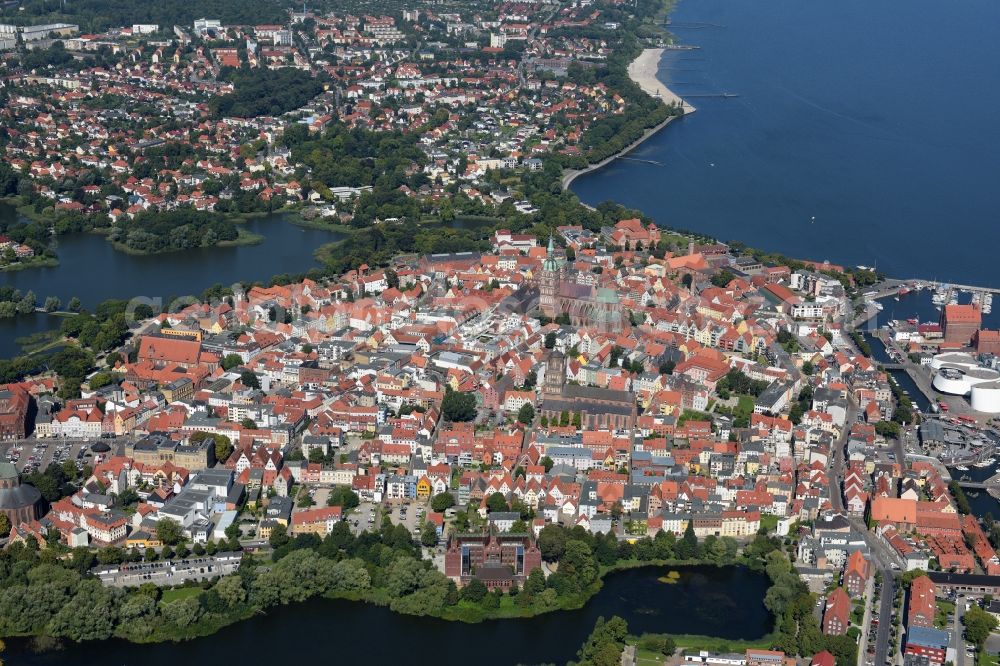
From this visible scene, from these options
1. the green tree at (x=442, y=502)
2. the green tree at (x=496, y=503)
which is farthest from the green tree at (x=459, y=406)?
the green tree at (x=496, y=503)

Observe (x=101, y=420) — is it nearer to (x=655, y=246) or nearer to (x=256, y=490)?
→ (x=256, y=490)

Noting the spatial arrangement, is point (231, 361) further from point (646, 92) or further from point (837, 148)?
point (646, 92)

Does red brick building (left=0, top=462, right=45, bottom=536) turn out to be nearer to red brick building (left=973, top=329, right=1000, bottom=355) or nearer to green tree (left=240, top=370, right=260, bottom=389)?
green tree (left=240, top=370, right=260, bottom=389)

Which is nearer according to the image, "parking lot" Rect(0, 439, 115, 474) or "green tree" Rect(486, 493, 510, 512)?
"green tree" Rect(486, 493, 510, 512)

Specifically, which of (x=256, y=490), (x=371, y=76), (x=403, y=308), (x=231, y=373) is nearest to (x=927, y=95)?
(x=371, y=76)

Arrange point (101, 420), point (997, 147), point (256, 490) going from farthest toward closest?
point (997, 147) < point (101, 420) < point (256, 490)

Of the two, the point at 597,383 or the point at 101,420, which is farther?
the point at 597,383

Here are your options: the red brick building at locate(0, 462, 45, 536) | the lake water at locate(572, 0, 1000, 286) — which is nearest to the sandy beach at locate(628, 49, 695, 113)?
the lake water at locate(572, 0, 1000, 286)
